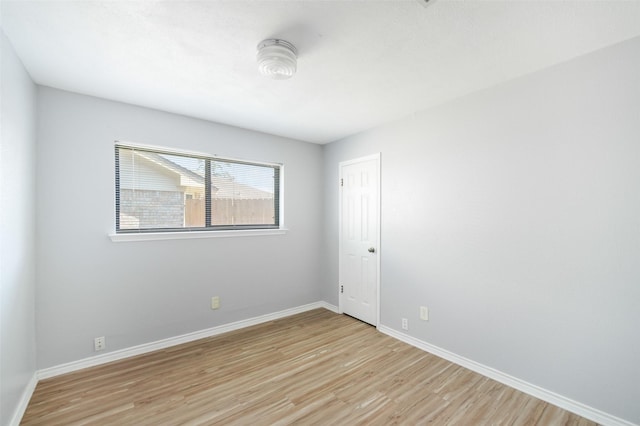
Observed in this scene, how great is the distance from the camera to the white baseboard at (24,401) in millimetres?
1774

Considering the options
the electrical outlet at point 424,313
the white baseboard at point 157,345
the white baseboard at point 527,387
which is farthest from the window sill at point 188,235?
the white baseboard at point 527,387

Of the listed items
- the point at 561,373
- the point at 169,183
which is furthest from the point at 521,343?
the point at 169,183

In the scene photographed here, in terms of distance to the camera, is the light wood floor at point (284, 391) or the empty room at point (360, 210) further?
the light wood floor at point (284, 391)

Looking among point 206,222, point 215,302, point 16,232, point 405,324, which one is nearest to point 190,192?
point 206,222

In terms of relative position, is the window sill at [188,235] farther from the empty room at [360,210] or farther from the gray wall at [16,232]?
the gray wall at [16,232]

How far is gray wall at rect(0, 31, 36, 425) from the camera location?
5.33 ft

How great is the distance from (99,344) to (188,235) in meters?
1.21

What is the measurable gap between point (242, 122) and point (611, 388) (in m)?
3.83

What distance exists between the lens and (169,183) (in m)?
2.98

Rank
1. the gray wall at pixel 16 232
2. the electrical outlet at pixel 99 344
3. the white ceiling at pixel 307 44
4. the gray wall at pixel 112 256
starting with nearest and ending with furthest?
the white ceiling at pixel 307 44 → the gray wall at pixel 16 232 → the gray wall at pixel 112 256 → the electrical outlet at pixel 99 344

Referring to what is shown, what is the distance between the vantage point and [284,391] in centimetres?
217

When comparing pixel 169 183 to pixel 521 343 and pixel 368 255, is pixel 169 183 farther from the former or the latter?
pixel 521 343

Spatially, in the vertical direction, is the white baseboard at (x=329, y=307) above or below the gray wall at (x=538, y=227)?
below

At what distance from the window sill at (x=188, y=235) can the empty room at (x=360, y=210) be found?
0.8 inches
